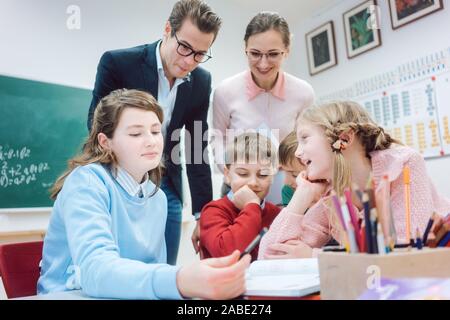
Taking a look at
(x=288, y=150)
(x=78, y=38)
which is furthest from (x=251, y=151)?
(x=78, y=38)

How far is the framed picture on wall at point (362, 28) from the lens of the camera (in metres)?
2.31

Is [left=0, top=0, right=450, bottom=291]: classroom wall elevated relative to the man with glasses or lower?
elevated

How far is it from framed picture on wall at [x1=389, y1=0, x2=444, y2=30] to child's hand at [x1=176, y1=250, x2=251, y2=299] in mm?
2068

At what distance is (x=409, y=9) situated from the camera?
84.5 inches

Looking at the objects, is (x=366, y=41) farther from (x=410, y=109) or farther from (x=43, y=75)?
(x=43, y=75)

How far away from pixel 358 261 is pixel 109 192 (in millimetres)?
487

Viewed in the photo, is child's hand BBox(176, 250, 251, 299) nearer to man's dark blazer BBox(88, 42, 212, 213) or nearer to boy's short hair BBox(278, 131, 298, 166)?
man's dark blazer BBox(88, 42, 212, 213)

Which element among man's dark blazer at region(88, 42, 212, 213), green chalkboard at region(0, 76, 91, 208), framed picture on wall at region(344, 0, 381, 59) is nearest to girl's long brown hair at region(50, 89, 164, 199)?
man's dark blazer at region(88, 42, 212, 213)

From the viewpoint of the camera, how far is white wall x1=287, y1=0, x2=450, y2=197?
205 centimetres

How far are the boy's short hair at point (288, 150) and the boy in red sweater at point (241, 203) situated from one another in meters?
0.02

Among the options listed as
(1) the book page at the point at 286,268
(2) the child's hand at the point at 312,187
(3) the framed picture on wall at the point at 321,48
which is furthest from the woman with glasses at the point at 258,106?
(3) the framed picture on wall at the point at 321,48

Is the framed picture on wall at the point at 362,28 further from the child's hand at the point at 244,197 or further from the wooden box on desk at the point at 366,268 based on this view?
the wooden box on desk at the point at 366,268
